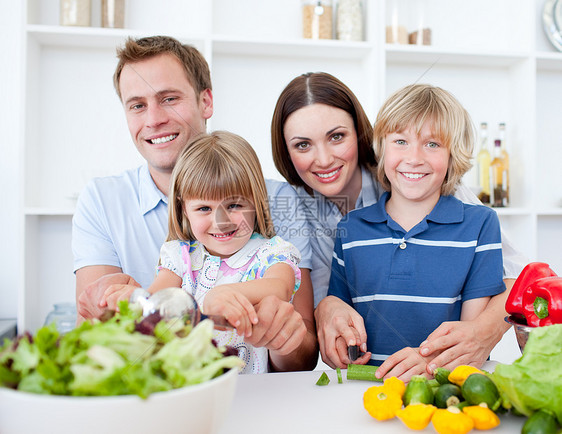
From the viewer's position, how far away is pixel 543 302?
0.83 m

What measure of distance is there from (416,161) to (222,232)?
0.57 m

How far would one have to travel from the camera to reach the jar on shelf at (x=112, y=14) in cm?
222

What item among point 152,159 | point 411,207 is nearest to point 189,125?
point 152,159

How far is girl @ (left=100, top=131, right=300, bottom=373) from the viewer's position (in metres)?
1.20

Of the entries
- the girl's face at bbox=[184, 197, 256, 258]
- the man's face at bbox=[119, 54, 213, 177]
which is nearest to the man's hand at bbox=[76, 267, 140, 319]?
the girl's face at bbox=[184, 197, 256, 258]

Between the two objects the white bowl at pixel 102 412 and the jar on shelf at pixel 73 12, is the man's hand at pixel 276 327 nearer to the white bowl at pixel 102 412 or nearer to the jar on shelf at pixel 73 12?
the white bowl at pixel 102 412

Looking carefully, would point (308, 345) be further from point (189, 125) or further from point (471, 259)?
point (189, 125)

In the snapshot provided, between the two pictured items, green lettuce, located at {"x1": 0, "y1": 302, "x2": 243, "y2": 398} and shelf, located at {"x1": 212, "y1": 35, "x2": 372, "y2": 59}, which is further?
shelf, located at {"x1": 212, "y1": 35, "x2": 372, "y2": 59}

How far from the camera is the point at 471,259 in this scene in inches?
53.6

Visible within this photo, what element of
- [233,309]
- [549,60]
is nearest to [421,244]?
[233,309]

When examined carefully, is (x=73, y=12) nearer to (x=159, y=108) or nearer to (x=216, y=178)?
(x=159, y=108)

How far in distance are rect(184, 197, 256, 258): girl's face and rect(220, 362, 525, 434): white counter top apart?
0.39 m

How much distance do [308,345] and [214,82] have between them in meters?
1.63

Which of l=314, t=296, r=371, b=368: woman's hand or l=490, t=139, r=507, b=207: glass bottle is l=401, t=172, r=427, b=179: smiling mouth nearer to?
l=314, t=296, r=371, b=368: woman's hand
